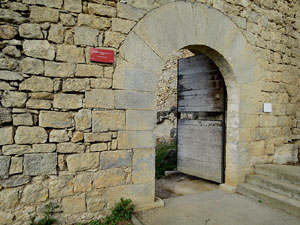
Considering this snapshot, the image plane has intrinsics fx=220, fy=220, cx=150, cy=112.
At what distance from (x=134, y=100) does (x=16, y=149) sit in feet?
4.61

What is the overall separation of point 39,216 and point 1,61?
1673 millimetres

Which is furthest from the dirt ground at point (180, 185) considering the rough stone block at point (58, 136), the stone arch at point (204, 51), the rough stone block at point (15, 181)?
the rough stone block at point (15, 181)

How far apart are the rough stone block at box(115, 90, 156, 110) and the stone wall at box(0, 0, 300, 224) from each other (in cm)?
1

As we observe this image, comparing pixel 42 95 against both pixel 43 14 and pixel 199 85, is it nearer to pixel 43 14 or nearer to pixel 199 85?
pixel 43 14

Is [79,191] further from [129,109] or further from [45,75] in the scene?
[45,75]

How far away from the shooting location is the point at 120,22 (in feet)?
8.96

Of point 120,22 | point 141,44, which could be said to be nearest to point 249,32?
point 141,44

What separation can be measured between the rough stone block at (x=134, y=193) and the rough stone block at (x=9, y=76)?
1.63 meters

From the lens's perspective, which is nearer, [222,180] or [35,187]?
[35,187]

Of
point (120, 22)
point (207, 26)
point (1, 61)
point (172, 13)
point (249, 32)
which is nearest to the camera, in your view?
point (1, 61)

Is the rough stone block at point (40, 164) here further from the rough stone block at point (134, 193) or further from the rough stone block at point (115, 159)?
the rough stone block at point (134, 193)

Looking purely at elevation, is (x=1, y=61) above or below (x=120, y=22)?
below

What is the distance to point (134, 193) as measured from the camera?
2.81 meters

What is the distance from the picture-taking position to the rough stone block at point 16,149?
88.1 inches
